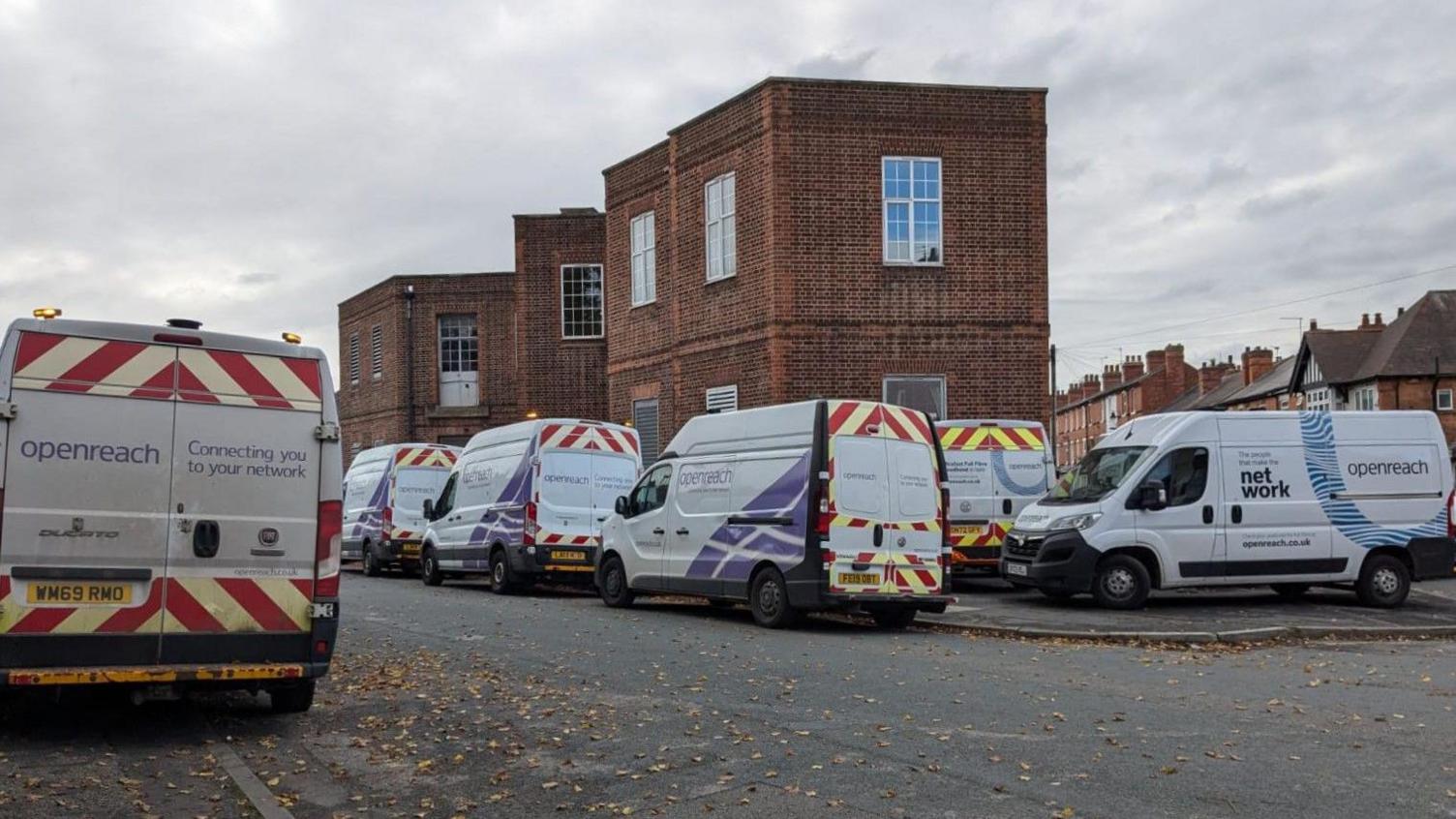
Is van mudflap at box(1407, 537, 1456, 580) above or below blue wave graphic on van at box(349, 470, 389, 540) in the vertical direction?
below

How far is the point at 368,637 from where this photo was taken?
14.0 m

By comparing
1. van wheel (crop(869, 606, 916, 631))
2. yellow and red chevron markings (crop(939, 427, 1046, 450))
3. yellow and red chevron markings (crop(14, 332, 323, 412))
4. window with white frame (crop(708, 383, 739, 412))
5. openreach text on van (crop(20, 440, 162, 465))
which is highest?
window with white frame (crop(708, 383, 739, 412))

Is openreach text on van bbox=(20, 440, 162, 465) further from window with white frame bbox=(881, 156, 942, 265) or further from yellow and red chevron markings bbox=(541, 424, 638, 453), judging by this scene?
window with white frame bbox=(881, 156, 942, 265)

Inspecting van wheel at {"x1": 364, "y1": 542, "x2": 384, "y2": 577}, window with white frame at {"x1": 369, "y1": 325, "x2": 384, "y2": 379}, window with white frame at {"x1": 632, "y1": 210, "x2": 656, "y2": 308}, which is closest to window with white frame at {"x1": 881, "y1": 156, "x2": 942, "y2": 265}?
window with white frame at {"x1": 632, "y1": 210, "x2": 656, "y2": 308}

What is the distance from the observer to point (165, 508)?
8367 millimetres

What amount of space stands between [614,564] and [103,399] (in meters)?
10.2

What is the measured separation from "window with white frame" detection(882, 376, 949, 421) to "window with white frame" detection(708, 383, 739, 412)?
2724 mm

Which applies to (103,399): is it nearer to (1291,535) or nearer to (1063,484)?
(1063,484)

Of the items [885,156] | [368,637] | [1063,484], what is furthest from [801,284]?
[368,637]

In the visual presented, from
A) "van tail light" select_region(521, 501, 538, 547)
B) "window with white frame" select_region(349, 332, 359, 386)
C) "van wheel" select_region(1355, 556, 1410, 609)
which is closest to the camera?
"van wheel" select_region(1355, 556, 1410, 609)

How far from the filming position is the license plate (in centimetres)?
798

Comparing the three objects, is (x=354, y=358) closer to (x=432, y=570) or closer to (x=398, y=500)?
(x=398, y=500)

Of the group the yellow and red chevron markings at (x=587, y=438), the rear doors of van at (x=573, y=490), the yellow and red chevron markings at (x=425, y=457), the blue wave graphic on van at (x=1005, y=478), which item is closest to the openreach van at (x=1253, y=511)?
the blue wave graphic on van at (x=1005, y=478)

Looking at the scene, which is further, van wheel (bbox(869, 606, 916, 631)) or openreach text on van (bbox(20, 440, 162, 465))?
van wheel (bbox(869, 606, 916, 631))
